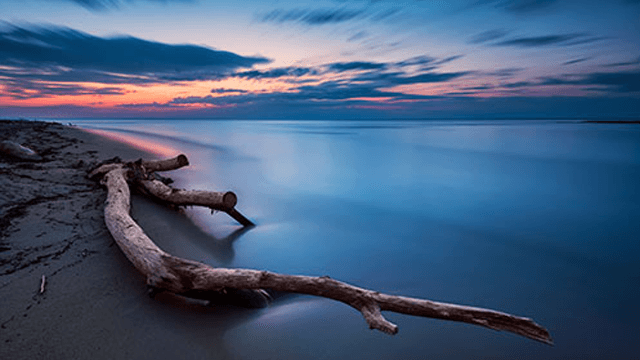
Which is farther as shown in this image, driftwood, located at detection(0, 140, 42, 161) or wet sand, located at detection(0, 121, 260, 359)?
driftwood, located at detection(0, 140, 42, 161)

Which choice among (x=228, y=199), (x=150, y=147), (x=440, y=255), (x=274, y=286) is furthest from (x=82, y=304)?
(x=150, y=147)

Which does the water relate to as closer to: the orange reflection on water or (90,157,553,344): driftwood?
(90,157,553,344): driftwood

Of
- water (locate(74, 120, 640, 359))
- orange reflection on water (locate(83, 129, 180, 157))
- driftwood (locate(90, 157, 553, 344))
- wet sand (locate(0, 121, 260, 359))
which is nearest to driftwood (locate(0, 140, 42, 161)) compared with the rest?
water (locate(74, 120, 640, 359))

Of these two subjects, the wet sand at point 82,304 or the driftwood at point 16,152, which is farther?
the driftwood at point 16,152

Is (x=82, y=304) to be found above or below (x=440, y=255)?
above

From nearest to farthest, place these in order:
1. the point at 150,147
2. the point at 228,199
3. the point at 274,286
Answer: the point at 274,286
the point at 228,199
the point at 150,147

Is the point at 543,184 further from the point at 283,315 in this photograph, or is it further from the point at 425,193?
the point at 283,315

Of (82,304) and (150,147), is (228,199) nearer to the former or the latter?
(82,304)

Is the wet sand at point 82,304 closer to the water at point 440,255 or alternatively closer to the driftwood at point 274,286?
the driftwood at point 274,286

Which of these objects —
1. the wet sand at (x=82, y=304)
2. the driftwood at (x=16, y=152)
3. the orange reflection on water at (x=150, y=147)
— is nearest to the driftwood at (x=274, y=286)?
the wet sand at (x=82, y=304)

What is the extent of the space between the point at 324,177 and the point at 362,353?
393 inches

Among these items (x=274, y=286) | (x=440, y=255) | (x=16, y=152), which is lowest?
(x=440, y=255)

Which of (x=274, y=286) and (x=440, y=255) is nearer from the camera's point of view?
(x=274, y=286)

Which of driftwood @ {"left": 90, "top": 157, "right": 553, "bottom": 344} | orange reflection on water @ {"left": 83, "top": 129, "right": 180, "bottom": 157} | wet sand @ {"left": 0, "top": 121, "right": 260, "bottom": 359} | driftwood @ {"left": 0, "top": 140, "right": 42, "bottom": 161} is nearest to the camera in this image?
driftwood @ {"left": 90, "top": 157, "right": 553, "bottom": 344}
